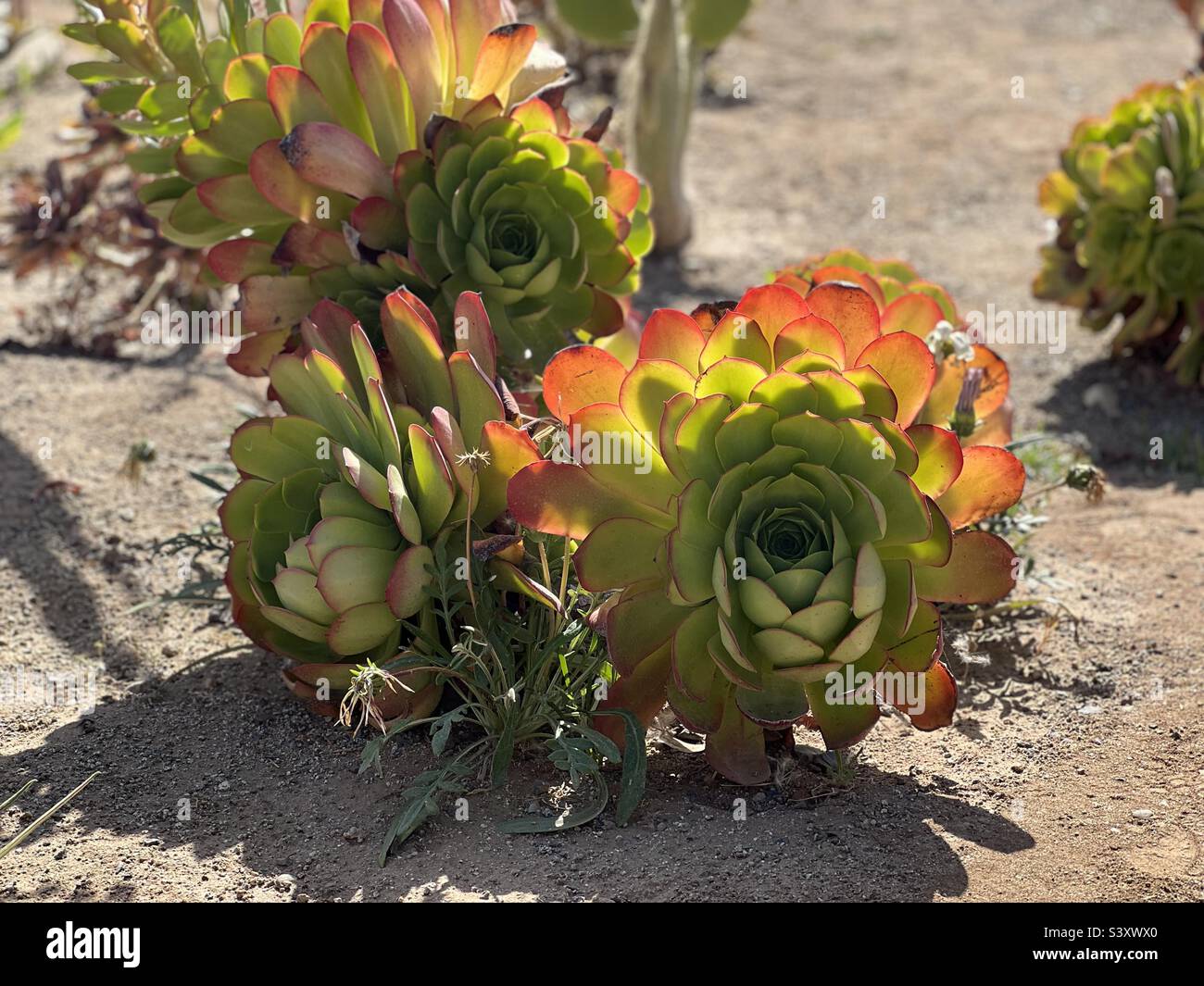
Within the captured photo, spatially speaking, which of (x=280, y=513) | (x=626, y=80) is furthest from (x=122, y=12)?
(x=626, y=80)

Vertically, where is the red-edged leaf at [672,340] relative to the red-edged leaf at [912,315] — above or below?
below

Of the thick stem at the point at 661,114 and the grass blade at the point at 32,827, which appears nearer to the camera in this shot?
the grass blade at the point at 32,827

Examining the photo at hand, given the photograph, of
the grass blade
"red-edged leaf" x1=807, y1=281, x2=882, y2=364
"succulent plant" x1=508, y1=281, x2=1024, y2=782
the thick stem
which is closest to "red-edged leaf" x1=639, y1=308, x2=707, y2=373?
"succulent plant" x1=508, y1=281, x2=1024, y2=782

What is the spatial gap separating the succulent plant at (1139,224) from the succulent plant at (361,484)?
6.91 feet

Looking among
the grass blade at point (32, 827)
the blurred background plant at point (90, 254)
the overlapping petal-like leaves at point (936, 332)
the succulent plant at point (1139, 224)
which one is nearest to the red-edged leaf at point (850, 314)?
the overlapping petal-like leaves at point (936, 332)

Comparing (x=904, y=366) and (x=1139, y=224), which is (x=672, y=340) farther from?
(x=1139, y=224)

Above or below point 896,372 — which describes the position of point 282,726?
below

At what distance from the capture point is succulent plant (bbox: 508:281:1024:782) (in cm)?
166

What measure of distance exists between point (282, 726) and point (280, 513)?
37 centimetres

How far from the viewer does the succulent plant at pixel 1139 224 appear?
10.9 feet

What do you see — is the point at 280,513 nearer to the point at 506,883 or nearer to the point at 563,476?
the point at 563,476

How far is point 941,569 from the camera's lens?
1.78 meters

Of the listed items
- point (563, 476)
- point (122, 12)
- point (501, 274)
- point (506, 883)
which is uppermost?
point (122, 12)

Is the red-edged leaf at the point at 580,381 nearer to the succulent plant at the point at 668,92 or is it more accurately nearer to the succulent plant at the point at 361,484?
the succulent plant at the point at 361,484
